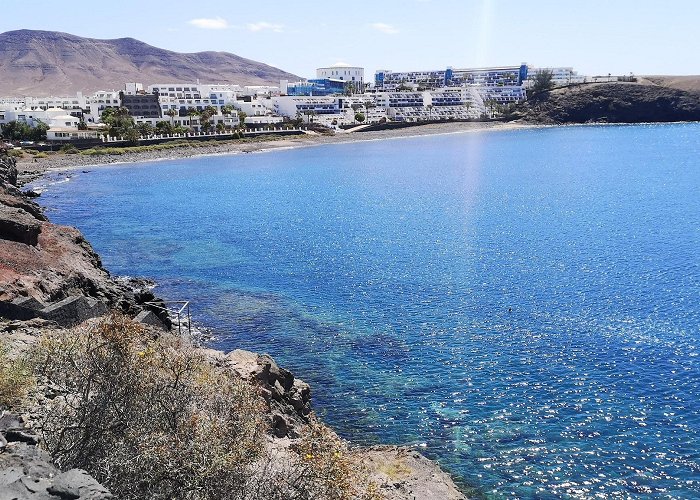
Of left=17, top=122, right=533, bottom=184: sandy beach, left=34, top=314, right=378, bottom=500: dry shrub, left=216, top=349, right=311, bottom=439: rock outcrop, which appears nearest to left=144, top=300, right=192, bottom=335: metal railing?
left=216, top=349, right=311, bottom=439: rock outcrop

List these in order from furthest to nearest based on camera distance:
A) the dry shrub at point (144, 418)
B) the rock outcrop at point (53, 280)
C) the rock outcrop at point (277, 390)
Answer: the rock outcrop at point (53, 280) < the rock outcrop at point (277, 390) < the dry shrub at point (144, 418)

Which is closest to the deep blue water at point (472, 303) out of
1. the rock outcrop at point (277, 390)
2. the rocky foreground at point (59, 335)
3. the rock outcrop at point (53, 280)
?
the rock outcrop at point (277, 390)

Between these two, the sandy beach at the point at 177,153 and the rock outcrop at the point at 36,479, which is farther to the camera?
the sandy beach at the point at 177,153

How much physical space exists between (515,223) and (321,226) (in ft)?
71.2

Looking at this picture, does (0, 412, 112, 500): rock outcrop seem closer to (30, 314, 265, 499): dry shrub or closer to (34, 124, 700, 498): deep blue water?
(30, 314, 265, 499): dry shrub

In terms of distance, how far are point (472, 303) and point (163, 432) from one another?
94.3 feet

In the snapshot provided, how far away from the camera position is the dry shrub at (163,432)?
12.4 m

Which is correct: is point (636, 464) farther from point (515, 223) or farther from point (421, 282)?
point (515, 223)

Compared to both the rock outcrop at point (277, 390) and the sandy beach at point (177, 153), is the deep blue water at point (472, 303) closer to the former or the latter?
the rock outcrop at point (277, 390)

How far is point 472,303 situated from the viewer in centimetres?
3962

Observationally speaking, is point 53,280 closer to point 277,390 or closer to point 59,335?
point 59,335

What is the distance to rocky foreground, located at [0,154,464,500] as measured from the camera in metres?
11.2

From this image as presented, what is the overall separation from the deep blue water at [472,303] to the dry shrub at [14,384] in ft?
44.5

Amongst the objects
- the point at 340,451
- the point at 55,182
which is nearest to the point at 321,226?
the point at 340,451
